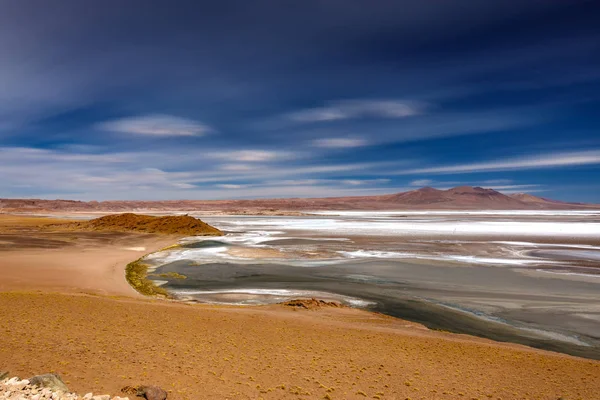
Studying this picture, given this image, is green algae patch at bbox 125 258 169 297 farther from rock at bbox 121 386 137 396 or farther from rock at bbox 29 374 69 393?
rock at bbox 29 374 69 393

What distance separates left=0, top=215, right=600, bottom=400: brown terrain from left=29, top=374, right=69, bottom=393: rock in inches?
17.5

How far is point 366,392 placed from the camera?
6980 mm

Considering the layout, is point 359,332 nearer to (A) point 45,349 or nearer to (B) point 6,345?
(A) point 45,349

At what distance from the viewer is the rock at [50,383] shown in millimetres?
5717

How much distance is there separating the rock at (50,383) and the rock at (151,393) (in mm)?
1033

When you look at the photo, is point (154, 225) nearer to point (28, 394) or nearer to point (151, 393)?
point (151, 393)

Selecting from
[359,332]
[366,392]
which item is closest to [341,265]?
[359,332]

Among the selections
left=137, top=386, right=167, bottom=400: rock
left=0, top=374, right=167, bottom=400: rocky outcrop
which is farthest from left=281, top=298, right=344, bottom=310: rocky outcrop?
left=0, top=374, right=167, bottom=400: rocky outcrop

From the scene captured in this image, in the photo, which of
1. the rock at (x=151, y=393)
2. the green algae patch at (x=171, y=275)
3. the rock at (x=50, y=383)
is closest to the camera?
the rock at (x=50, y=383)

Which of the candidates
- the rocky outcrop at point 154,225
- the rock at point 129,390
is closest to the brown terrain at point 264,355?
the rock at point 129,390

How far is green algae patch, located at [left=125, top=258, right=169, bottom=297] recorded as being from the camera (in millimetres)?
16753

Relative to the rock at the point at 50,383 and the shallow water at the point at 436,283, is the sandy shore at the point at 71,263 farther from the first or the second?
the rock at the point at 50,383

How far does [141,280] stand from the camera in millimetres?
19344

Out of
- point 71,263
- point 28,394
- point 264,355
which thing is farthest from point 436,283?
point 71,263
